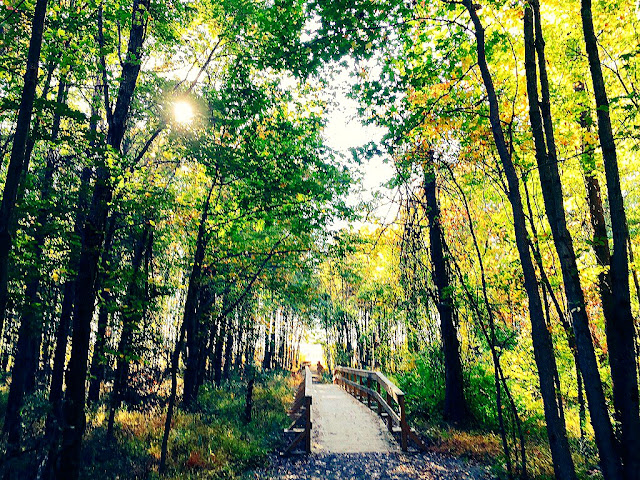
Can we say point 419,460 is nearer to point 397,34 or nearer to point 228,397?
point 397,34

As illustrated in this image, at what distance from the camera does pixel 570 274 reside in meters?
3.88

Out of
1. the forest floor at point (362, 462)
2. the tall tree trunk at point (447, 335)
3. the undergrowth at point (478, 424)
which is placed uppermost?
the tall tree trunk at point (447, 335)

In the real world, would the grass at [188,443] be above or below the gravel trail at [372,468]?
below

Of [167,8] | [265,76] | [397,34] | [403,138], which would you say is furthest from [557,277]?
[167,8]

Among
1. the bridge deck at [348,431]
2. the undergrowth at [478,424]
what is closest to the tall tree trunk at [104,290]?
the bridge deck at [348,431]

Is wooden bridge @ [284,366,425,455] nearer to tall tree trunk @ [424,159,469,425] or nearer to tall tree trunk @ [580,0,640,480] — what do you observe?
tall tree trunk @ [424,159,469,425]

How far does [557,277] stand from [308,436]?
19.2 feet

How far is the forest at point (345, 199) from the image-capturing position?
428 cm

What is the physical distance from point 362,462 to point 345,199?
7.18 metres

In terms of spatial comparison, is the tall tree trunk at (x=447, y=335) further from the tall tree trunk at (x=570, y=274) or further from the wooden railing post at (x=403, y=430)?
the tall tree trunk at (x=570, y=274)

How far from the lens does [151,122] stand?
953cm

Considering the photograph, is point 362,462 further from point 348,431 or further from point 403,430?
point 348,431

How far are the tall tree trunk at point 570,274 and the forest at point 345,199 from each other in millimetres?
24

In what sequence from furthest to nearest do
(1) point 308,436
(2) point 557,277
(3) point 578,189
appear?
(3) point 578,189
(1) point 308,436
(2) point 557,277
